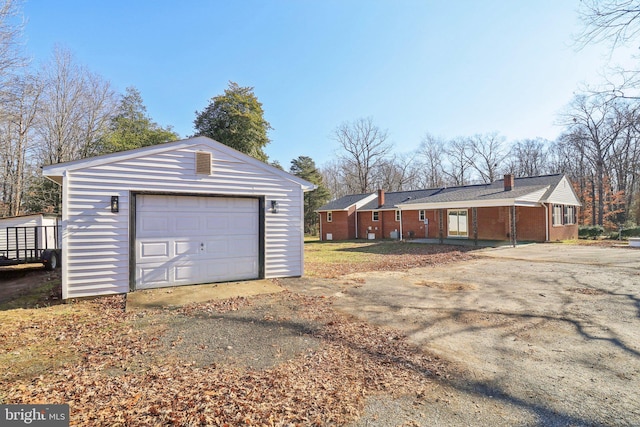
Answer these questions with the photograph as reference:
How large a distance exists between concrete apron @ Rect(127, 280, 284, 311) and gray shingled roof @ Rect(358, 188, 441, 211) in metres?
19.2

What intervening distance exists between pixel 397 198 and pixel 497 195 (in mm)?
9622

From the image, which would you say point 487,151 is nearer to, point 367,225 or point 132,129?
point 367,225

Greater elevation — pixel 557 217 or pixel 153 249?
pixel 557 217

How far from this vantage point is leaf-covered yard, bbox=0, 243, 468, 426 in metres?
2.53

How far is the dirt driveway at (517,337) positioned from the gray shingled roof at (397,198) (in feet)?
53.2

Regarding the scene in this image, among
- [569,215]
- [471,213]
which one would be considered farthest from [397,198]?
[569,215]

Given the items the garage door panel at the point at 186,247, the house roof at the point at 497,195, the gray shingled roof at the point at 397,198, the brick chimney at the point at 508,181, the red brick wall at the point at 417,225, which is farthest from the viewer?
the gray shingled roof at the point at 397,198

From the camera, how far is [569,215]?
70.1 feet

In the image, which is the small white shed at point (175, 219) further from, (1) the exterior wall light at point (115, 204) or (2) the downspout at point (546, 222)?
(2) the downspout at point (546, 222)

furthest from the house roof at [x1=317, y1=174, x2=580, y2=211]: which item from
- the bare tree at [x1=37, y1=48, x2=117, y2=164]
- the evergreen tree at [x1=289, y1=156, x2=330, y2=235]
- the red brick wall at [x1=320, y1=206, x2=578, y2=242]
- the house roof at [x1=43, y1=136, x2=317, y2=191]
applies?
the bare tree at [x1=37, y1=48, x2=117, y2=164]

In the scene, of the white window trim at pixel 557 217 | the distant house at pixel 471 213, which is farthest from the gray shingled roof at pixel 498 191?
the white window trim at pixel 557 217

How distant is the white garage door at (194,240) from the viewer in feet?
23.1

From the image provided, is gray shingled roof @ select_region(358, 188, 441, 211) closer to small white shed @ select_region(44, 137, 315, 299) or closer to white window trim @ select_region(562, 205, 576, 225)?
white window trim @ select_region(562, 205, 576, 225)

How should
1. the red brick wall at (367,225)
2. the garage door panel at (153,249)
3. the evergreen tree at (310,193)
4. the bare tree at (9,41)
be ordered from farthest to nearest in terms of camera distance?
the evergreen tree at (310,193) < the red brick wall at (367,225) < the bare tree at (9,41) < the garage door panel at (153,249)
